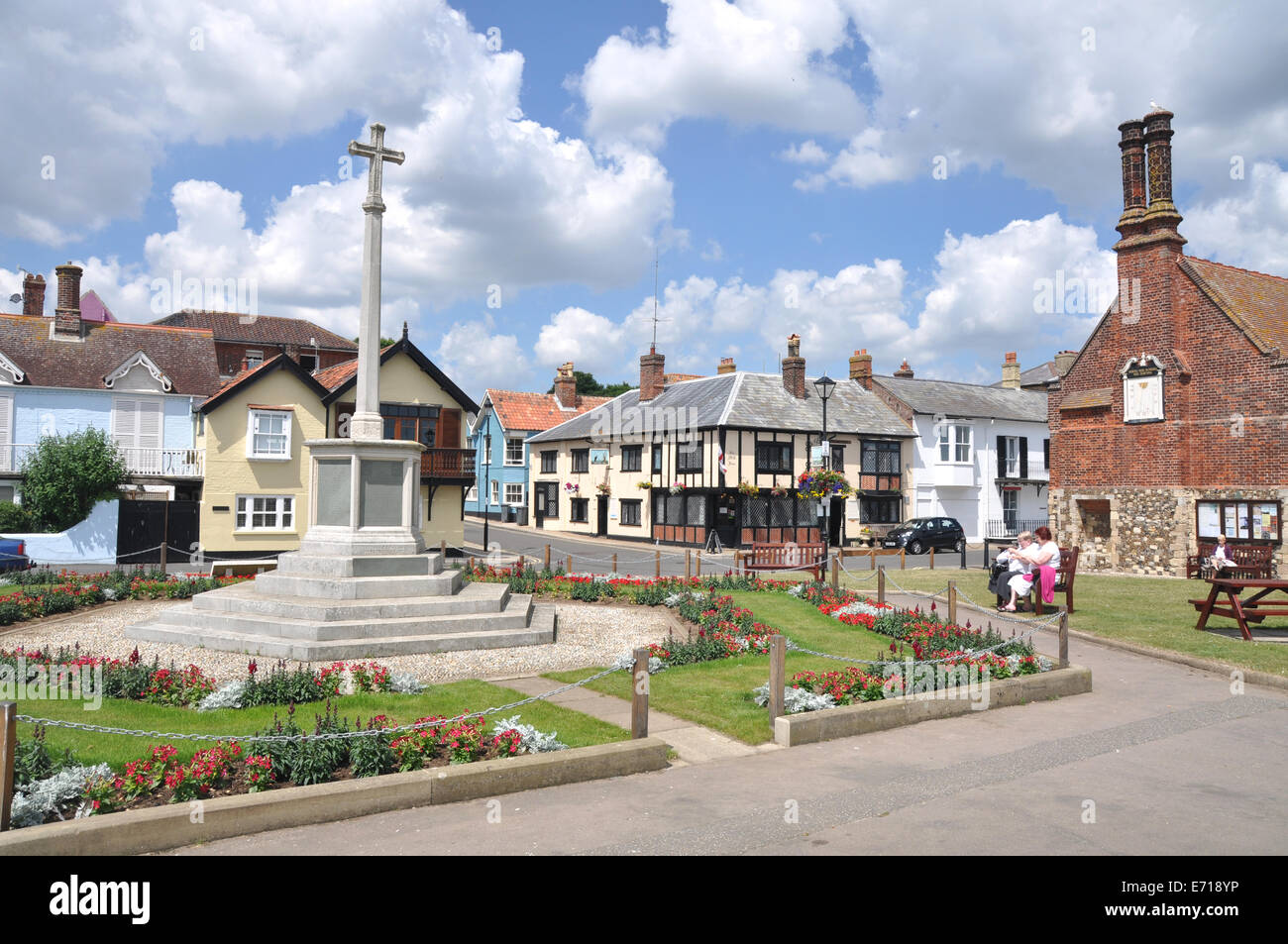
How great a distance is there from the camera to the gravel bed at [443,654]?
11094 millimetres

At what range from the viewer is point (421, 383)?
3291 centimetres

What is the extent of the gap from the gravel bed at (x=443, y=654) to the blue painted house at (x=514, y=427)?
133 ft

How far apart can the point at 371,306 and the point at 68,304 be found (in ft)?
105

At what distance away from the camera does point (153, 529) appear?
29.9 m

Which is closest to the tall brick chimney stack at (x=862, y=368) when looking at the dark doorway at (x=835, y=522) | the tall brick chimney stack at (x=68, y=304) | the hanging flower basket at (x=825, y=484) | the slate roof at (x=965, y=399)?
the slate roof at (x=965, y=399)

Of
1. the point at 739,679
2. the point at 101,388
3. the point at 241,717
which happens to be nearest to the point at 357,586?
the point at 241,717

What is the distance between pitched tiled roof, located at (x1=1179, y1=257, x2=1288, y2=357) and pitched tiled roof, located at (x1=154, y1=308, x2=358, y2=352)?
43424 millimetres

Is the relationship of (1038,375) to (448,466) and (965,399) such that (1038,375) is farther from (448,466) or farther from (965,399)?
(448,466)

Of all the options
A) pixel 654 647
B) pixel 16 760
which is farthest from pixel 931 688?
pixel 16 760

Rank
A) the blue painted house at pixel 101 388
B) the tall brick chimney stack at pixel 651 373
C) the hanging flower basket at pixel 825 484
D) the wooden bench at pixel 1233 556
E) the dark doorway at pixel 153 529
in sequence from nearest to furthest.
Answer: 1. the wooden bench at pixel 1233 556
2. the dark doorway at pixel 153 529
3. the hanging flower basket at pixel 825 484
4. the blue painted house at pixel 101 388
5. the tall brick chimney stack at pixel 651 373

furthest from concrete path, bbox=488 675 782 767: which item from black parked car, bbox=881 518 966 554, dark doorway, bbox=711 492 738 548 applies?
black parked car, bbox=881 518 966 554

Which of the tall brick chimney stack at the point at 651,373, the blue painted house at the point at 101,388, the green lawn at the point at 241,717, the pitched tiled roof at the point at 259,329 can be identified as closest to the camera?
the green lawn at the point at 241,717

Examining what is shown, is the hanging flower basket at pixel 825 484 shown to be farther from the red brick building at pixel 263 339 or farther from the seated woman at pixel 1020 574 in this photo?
the red brick building at pixel 263 339
